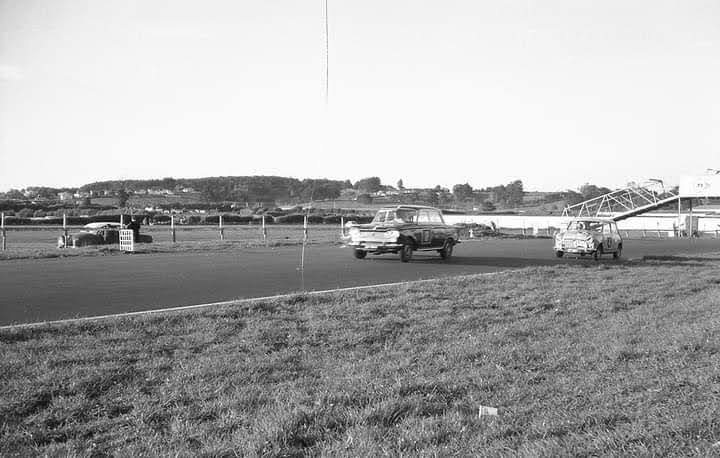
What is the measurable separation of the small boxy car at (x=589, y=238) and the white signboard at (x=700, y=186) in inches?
1403

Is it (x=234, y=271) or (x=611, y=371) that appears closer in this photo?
(x=611, y=371)

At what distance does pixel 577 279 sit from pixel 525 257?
9824 mm

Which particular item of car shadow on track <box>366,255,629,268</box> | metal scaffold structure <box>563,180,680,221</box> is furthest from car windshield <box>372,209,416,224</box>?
metal scaffold structure <box>563,180,680,221</box>

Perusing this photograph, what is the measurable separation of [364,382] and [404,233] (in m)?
15.2

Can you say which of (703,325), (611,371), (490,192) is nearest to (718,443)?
(611,371)

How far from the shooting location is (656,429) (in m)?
4.87

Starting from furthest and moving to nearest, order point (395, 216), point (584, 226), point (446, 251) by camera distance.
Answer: point (584, 226)
point (446, 251)
point (395, 216)

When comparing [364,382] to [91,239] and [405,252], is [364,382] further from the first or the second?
[91,239]

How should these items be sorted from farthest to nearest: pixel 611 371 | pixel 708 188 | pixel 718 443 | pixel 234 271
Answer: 1. pixel 708 188
2. pixel 234 271
3. pixel 611 371
4. pixel 718 443

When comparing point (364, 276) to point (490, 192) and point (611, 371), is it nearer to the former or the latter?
point (611, 371)

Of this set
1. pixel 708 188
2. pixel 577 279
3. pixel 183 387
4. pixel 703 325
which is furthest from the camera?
pixel 708 188

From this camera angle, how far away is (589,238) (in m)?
23.9

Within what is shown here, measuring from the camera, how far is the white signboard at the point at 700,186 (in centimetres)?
5669

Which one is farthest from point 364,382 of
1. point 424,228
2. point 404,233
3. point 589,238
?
point 589,238
